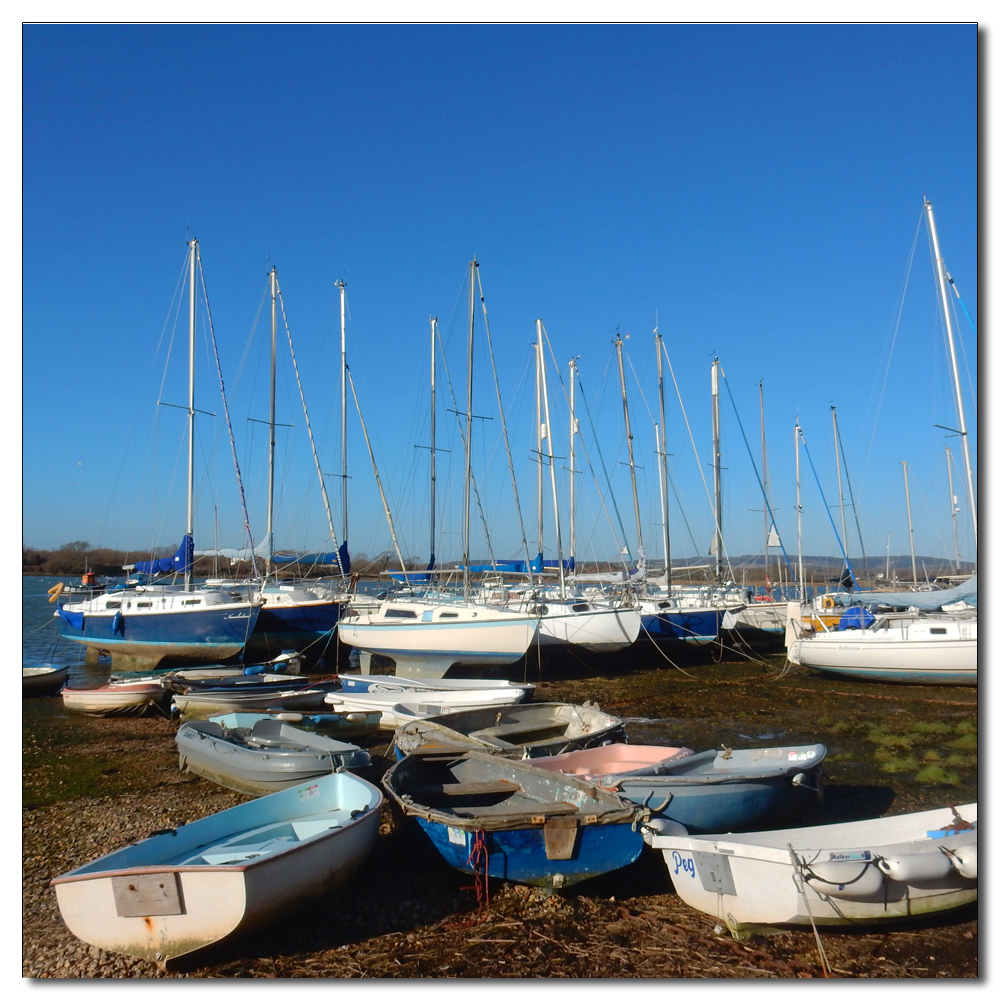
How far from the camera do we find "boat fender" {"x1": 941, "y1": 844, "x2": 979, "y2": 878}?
508cm

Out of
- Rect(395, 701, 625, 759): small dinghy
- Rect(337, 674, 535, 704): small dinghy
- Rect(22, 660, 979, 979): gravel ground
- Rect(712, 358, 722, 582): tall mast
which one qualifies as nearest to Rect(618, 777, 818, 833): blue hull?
Rect(22, 660, 979, 979): gravel ground

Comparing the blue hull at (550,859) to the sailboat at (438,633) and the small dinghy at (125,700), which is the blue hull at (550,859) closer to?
the small dinghy at (125,700)

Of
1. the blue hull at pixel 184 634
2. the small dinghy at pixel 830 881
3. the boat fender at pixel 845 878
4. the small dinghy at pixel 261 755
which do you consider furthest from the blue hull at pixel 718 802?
the blue hull at pixel 184 634

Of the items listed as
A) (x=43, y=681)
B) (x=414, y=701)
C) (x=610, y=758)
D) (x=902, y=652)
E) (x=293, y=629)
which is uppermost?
(x=610, y=758)

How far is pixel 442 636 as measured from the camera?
62.8 feet

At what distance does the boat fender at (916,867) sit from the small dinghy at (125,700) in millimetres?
14087

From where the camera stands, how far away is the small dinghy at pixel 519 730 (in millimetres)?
8906

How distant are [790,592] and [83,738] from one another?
112 feet

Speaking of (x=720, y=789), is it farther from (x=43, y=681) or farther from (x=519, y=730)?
(x=43, y=681)

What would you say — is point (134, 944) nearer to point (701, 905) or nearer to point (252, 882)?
point (252, 882)

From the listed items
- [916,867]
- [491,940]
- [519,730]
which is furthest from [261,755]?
[916,867]

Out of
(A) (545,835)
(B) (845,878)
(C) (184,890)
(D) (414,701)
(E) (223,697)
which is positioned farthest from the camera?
(E) (223,697)

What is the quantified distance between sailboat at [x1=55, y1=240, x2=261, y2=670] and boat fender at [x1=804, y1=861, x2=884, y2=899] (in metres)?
18.8

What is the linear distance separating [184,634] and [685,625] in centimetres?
1540
